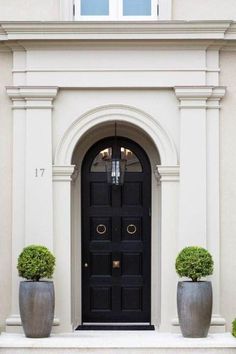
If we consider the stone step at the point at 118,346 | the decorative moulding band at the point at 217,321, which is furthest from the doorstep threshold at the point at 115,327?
the stone step at the point at 118,346

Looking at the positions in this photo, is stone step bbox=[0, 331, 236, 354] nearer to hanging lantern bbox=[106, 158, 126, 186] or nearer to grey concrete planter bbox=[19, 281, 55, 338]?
grey concrete planter bbox=[19, 281, 55, 338]

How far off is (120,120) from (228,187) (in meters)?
2.03

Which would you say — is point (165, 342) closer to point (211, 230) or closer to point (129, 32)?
point (211, 230)

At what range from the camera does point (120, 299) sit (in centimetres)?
1644

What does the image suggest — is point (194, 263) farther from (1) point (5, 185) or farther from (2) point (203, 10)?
(2) point (203, 10)

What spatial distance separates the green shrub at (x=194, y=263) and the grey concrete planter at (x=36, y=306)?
2005 millimetres

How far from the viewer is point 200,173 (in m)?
15.3

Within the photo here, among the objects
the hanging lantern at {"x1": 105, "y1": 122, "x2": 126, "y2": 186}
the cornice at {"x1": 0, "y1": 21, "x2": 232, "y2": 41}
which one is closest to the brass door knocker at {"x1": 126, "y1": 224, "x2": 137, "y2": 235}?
the hanging lantern at {"x1": 105, "y1": 122, "x2": 126, "y2": 186}

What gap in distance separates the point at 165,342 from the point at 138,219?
8.71 feet

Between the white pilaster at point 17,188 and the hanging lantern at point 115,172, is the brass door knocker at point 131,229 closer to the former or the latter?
the hanging lantern at point 115,172

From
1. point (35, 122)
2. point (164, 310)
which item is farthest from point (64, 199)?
point (164, 310)

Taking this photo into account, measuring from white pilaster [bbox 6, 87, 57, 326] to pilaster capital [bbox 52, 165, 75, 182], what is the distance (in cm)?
9

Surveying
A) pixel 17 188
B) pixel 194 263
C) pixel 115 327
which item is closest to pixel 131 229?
pixel 115 327

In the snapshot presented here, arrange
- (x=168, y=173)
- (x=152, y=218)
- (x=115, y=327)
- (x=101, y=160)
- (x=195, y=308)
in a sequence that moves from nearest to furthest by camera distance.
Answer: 1. (x=195, y=308)
2. (x=168, y=173)
3. (x=115, y=327)
4. (x=152, y=218)
5. (x=101, y=160)
